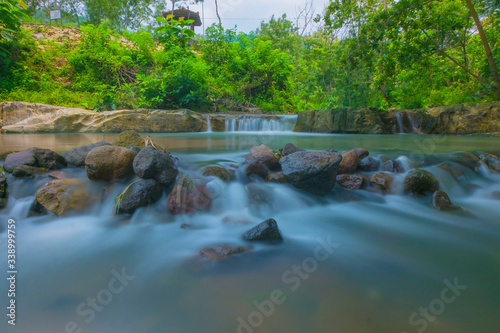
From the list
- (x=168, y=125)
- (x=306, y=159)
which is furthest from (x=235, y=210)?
(x=168, y=125)

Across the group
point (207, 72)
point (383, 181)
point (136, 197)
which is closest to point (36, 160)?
point (136, 197)

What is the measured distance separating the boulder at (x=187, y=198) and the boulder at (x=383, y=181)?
2.07m

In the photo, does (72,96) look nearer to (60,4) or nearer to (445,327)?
(445,327)

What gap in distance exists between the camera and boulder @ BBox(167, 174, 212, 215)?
2.59m

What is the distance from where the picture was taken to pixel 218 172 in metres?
3.20

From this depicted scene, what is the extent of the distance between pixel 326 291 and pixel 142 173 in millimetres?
2050

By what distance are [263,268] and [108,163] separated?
2125mm

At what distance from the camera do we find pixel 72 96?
39.4ft

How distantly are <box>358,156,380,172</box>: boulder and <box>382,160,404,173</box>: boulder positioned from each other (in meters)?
0.09

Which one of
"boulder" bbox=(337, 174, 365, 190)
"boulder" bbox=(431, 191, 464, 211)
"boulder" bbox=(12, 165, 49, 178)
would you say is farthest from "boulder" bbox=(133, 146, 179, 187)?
"boulder" bbox=(431, 191, 464, 211)

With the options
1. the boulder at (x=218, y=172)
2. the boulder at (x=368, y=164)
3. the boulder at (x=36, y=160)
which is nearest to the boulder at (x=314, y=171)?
the boulder at (x=218, y=172)

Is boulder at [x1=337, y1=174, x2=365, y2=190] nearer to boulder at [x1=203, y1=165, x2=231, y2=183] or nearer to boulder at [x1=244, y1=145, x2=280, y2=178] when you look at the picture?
boulder at [x1=244, y1=145, x2=280, y2=178]

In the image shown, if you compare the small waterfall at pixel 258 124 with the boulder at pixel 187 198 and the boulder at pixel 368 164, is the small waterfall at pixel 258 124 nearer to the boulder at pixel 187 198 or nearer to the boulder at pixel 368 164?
the boulder at pixel 368 164

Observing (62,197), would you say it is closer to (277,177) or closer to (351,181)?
(277,177)
